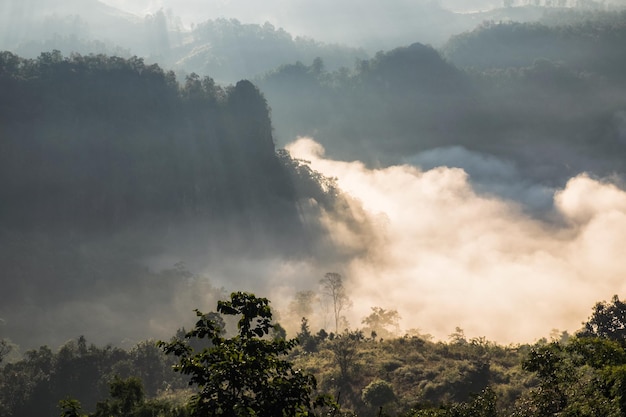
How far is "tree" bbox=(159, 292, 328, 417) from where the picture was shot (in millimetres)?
11938

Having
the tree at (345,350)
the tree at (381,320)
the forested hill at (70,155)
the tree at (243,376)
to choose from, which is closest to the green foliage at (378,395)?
the tree at (345,350)

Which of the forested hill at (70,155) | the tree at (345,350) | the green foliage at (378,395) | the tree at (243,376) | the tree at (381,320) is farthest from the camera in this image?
the forested hill at (70,155)

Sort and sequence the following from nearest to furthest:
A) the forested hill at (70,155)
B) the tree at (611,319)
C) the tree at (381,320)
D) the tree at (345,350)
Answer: the tree at (611,319) < the tree at (345,350) < the tree at (381,320) < the forested hill at (70,155)

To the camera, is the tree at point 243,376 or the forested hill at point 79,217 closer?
the tree at point 243,376

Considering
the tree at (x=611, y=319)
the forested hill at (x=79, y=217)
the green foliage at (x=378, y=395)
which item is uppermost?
the forested hill at (x=79, y=217)

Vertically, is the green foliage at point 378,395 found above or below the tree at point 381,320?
below

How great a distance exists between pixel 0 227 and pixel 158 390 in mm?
115377

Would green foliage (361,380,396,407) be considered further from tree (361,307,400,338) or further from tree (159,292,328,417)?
tree (361,307,400,338)

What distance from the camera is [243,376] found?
12047mm

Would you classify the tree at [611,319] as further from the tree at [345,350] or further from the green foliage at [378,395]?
the tree at [345,350]

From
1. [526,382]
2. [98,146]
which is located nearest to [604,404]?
[526,382]

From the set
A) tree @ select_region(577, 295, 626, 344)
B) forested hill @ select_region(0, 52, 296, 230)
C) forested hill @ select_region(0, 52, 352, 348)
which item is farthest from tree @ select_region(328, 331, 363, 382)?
forested hill @ select_region(0, 52, 296, 230)

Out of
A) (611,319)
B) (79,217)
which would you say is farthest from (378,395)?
(79,217)

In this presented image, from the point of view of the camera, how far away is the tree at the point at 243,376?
11.9 metres
